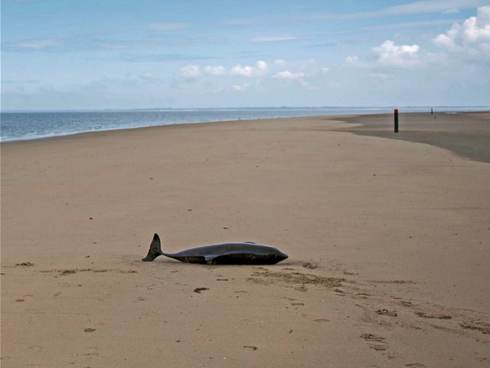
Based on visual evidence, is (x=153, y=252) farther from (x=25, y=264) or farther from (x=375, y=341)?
(x=375, y=341)

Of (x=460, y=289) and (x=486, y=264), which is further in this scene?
(x=486, y=264)

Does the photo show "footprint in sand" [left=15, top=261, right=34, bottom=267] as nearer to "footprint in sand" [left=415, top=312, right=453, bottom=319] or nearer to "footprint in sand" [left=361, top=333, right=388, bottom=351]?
"footprint in sand" [left=361, top=333, right=388, bottom=351]

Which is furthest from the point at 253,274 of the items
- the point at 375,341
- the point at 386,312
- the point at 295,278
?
the point at 375,341

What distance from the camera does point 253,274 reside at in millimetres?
5703

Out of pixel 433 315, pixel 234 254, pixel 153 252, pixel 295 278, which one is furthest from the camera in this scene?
pixel 153 252

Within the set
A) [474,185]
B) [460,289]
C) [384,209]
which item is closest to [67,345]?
[460,289]

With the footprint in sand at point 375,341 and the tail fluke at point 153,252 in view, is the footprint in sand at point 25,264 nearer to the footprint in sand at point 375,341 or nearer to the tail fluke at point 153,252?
the tail fluke at point 153,252

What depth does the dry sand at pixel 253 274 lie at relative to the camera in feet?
12.8

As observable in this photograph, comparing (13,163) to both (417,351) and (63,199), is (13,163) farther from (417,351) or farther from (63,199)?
(417,351)

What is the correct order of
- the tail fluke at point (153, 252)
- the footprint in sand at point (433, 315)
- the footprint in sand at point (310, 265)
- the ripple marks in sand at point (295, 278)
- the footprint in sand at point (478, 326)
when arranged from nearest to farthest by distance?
the footprint in sand at point (478, 326) → the footprint in sand at point (433, 315) → the ripple marks in sand at point (295, 278) → the footprint in sand at point (310, 265) → the tail fluke at point (153, 252)

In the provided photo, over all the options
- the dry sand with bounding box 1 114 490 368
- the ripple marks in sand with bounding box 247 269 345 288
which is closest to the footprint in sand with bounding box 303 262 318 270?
the dry sand with bounding box 1 114 490 368

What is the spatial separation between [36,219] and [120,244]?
2088 millimetres

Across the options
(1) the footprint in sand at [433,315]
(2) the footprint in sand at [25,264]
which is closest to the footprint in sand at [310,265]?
(1) the footprint in sand at [433,315]

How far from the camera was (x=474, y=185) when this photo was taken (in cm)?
1123
